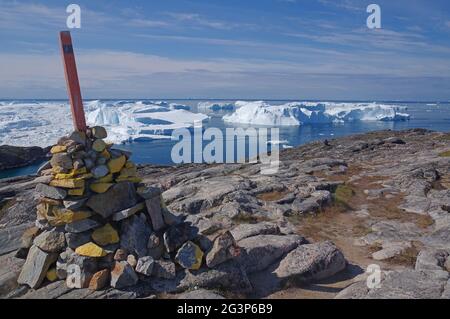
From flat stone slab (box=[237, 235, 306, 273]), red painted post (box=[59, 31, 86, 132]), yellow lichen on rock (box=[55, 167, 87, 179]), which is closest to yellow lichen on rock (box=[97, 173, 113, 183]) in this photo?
yellow lichen on rock (box=[55, 167, 87, 179])

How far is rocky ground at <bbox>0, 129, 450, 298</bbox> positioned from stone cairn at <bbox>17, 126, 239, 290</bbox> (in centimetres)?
24

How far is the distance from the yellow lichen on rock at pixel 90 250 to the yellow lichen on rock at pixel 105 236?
0.56 feet

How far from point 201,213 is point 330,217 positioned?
4.78 metres

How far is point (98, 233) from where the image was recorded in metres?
8.38

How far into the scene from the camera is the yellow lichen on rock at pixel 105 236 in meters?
8.35

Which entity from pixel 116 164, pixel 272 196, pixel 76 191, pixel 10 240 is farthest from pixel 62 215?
pixel 272 196

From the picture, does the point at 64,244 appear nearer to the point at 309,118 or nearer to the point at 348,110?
the point at 309,118

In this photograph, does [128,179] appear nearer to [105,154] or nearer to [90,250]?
[105,154]

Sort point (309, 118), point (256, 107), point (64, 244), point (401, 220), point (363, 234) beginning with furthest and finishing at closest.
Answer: point (256, 107), point (309, 118), point (401, 220), point (363, 234), point (64, 244)

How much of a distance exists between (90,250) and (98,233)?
1.32 feet

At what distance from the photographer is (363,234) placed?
12.9m

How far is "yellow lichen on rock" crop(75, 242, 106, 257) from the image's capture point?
26.5 ft

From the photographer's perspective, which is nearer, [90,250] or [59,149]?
[90,250]
